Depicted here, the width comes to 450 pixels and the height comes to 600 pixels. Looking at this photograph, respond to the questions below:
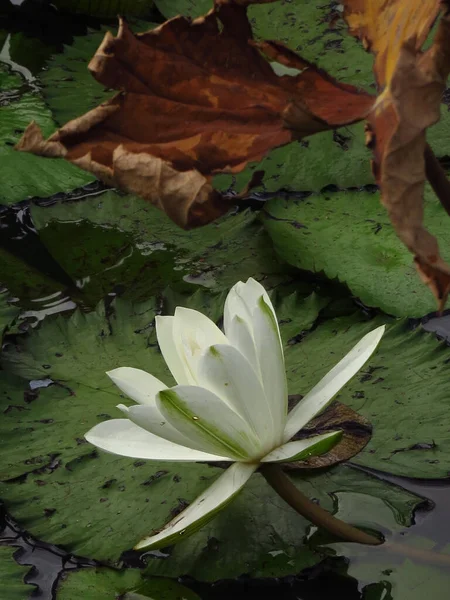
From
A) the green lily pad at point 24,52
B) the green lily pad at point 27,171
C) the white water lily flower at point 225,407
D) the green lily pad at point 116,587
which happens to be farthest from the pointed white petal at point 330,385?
the green lily pad at point 24,52

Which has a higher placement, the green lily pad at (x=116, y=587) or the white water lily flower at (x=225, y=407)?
the white water lily flower at (x=225, y=407)

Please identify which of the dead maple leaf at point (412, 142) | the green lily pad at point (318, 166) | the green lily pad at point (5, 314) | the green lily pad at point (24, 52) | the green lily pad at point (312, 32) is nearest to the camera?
the dead maple leaf at point (412, 142)

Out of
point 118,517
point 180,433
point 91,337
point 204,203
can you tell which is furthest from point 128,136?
point 91,337

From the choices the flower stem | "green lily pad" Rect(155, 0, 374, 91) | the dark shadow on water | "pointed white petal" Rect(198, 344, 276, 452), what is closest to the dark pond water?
the dark shadow on water

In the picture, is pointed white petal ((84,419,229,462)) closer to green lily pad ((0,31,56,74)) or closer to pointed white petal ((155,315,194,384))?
pointed white petal ((155,315,194,384))

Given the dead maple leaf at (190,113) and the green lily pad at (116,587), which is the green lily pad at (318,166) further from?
the dead maple leaf at (190,113)

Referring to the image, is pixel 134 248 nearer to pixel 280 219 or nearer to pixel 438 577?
pixel 280 219

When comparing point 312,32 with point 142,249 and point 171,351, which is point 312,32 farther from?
point 171,351
